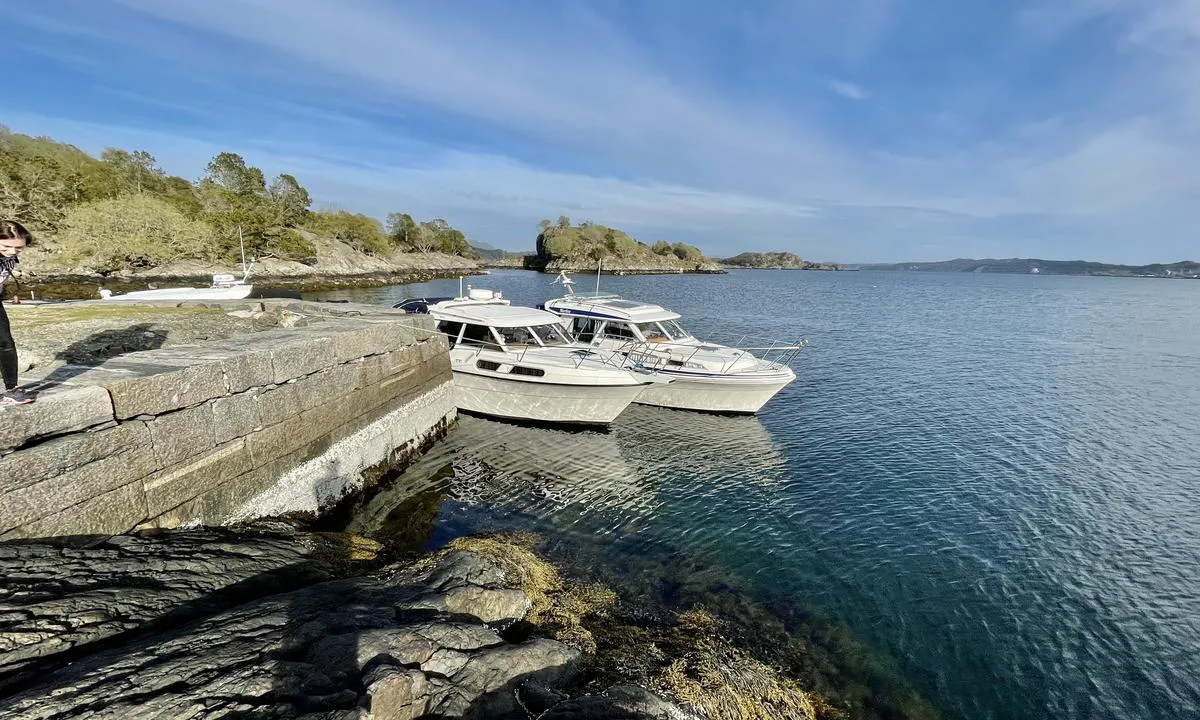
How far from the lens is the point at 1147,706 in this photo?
6.32 meters

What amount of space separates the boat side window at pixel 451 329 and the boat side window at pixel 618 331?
489 centimetres

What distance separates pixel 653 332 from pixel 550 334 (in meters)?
3.89

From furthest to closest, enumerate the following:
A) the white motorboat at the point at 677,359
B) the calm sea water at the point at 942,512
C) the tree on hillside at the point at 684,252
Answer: the tree on hillside at the point at 684,252 → the white motorboat at the point at 677,359 → the calm sea water at the point at 942,512

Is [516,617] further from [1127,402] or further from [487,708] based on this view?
[1127,402]

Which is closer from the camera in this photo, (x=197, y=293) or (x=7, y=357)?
(x=7, y=357)

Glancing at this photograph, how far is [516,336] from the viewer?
1541 centimetres

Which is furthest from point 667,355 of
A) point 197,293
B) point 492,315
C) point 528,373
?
point 197,293

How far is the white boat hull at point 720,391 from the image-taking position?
16.0 meters

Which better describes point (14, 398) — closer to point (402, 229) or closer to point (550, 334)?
point (550, 334)

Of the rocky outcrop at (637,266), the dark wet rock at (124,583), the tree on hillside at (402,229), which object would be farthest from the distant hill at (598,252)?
the dark wet rock at (124,583)

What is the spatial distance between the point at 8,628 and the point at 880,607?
928cm

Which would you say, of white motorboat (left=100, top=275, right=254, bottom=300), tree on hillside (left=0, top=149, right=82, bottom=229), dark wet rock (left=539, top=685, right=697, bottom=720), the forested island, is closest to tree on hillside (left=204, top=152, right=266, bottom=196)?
the forested island

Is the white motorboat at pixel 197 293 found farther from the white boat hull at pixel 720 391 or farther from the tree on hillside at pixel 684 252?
the tree on hillside at pixel 684 252

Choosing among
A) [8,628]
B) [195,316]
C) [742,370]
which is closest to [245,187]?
[195,316]
